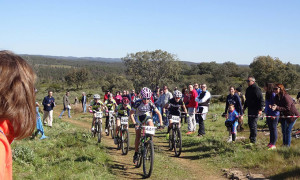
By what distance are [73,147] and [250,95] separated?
6.12m

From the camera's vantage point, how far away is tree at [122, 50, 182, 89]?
209 ft

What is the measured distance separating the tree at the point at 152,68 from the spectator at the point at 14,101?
6174 cm

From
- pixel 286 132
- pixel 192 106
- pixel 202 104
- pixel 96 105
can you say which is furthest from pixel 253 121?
pixel 96 105

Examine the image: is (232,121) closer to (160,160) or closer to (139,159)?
(160,160)

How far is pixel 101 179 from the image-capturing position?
6.87 metres

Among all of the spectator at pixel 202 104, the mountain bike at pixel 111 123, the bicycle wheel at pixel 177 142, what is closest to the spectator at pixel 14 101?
the bicycle wheel at pixel 177 142

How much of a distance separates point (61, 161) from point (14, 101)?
7167 millimetres

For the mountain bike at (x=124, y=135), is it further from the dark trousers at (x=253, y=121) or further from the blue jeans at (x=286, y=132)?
the blue jeans at (x=286, y=132)

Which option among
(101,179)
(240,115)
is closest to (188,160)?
(240,115)

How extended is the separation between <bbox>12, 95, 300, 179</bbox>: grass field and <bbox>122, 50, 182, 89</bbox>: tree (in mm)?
52787

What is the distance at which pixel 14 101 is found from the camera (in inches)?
52.7

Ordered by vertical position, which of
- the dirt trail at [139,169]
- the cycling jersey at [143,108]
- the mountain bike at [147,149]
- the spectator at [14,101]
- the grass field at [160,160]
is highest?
the spectator at [14,101]

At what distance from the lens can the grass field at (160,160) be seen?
7.23 metres

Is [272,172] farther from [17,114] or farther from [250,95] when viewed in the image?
[17,114]
